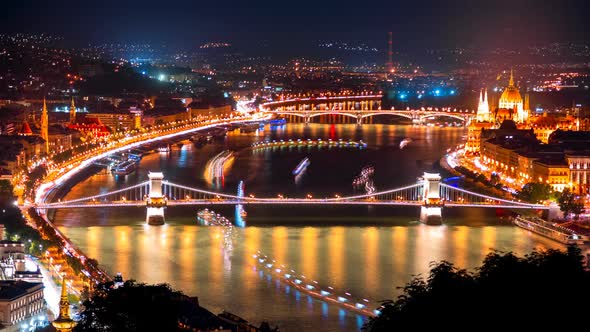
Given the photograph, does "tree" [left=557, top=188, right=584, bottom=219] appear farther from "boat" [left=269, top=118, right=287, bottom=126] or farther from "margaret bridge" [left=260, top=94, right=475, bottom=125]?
"boat" [left=269, top=118, right=287, bottom=126]

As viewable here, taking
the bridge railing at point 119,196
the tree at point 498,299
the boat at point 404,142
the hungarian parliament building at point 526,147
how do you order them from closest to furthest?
the tree at point 498,299, the bridge railing at point 119,196, the hungarian parliament building at point 526,147, the boat at point 404,142

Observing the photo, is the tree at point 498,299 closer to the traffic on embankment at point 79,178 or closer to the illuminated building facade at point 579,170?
the traffic on embankment at point 79,178

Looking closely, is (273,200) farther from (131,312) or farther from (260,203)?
(131,312)

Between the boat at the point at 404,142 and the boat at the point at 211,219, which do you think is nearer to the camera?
the boat at the point at 211,219

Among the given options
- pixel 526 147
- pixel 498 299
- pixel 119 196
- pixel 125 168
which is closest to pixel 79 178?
pixel 125 168

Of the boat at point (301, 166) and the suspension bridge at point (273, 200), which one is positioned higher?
the boat at point (301, 166)

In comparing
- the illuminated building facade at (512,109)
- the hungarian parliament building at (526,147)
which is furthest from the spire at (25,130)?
the illuminated building facade at (512,109)
